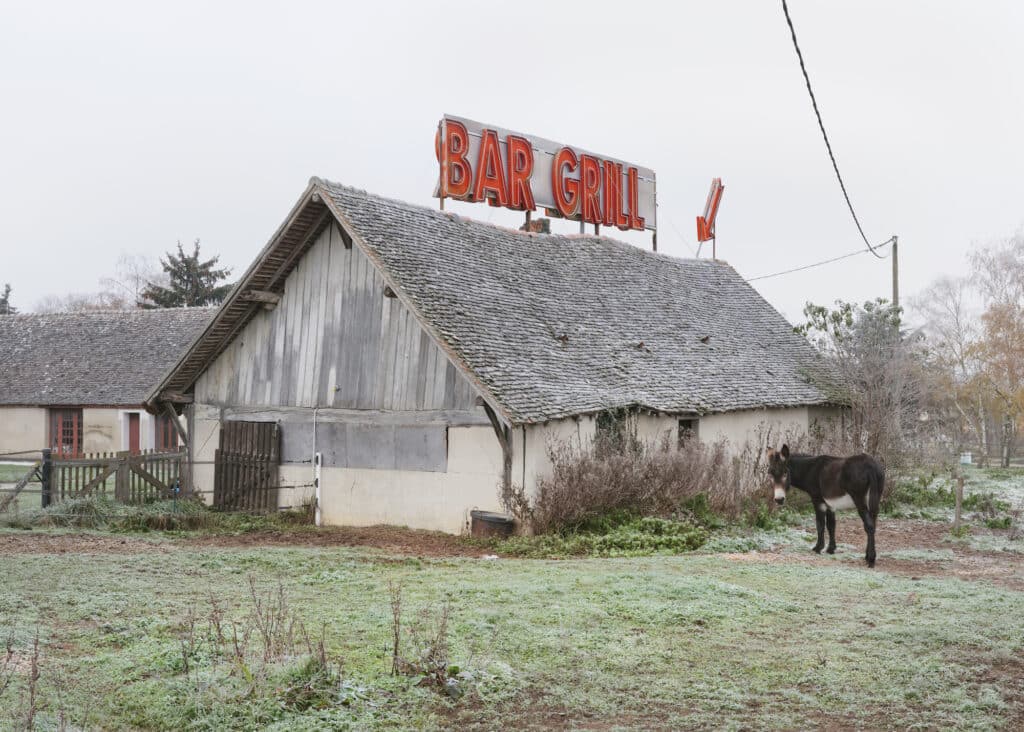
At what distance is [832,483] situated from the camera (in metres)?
15.4

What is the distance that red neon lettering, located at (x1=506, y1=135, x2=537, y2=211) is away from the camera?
26219 mm

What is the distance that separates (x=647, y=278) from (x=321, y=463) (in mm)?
11638

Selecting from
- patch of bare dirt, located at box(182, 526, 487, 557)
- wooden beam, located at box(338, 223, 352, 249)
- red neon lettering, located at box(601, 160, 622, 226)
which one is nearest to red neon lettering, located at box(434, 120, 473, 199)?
wooden beam, located at box(338, 223, 352, 249)

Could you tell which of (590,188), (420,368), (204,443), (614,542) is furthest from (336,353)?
(590,188)

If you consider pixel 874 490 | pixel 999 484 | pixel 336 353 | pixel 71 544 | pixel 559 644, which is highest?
pixel 336 353

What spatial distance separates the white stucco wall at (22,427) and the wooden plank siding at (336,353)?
18.8 metres

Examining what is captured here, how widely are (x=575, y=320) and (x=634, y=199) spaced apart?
1043 centimetres

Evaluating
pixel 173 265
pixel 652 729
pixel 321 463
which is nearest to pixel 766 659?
pixel 652 729

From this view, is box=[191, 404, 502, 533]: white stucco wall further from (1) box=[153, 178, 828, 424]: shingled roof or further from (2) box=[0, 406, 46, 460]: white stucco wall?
(2) box=[0, 406, 46, 460]: white stucco wall

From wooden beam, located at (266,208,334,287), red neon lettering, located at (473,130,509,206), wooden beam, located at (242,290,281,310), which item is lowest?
wooden beam, located at (242,290,281,310)

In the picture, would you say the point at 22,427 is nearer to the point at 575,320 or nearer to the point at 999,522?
the point at 575,320

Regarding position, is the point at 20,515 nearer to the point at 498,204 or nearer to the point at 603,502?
the point at 603,502

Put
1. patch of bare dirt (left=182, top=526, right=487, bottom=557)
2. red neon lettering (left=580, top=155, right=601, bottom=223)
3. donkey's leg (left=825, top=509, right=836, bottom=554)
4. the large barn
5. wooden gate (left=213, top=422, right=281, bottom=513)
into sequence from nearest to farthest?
→ donkey's leg (left=825, top=509, right=836, bottom=554) < patch of bare dirt (left=182, top=526, right=487, bottom=557) < the large barn < wooden gate (left=213, top=422, right=281, bottom=513) < red neon lettering (left=580, top=155, right=601, bottom=223)

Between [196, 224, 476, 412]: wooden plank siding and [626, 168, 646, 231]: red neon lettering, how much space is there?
1337 centimetres
